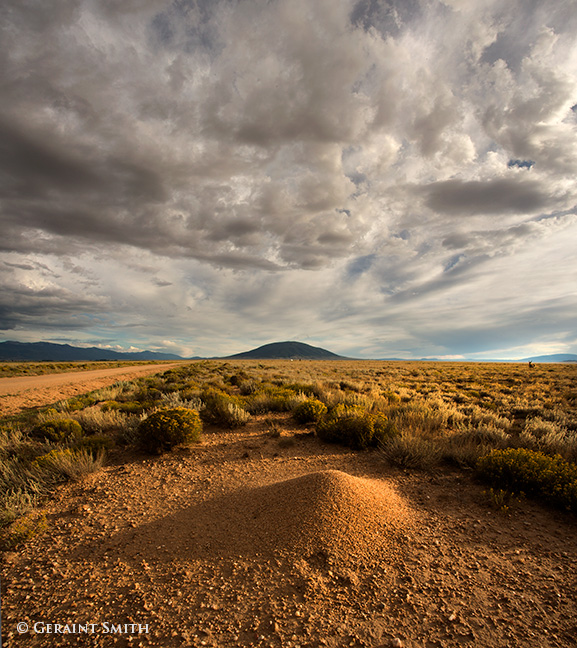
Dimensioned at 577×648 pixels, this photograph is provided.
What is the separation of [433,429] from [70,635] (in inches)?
359

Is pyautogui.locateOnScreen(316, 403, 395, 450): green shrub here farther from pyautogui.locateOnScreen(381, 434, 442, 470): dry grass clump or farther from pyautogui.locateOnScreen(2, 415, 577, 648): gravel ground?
pyautogui.locateOnScreen(2, 415, 577, 648): gravel ground

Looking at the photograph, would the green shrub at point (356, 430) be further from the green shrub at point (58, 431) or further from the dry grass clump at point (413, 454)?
the green shrub at point (58, 431)

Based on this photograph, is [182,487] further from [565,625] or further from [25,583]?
[565,625]

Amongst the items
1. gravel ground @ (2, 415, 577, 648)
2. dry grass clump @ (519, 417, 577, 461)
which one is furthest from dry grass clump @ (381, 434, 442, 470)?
dry grass clump @ (519, 417, 577, 461)

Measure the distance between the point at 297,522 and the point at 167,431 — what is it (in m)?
4.50

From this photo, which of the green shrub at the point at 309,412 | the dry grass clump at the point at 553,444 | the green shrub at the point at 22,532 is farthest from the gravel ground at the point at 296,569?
the green shrub at the point at 309,412

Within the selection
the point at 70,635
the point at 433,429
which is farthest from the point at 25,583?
the point at 433,429

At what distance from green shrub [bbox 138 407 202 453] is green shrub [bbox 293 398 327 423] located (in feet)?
11.3

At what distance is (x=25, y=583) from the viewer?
3586 mm

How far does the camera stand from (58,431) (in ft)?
28.4

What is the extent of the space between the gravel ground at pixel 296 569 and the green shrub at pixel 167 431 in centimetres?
170

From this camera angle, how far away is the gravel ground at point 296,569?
290cm

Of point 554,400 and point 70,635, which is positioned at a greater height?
point 554,400

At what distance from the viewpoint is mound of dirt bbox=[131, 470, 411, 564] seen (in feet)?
13.0
